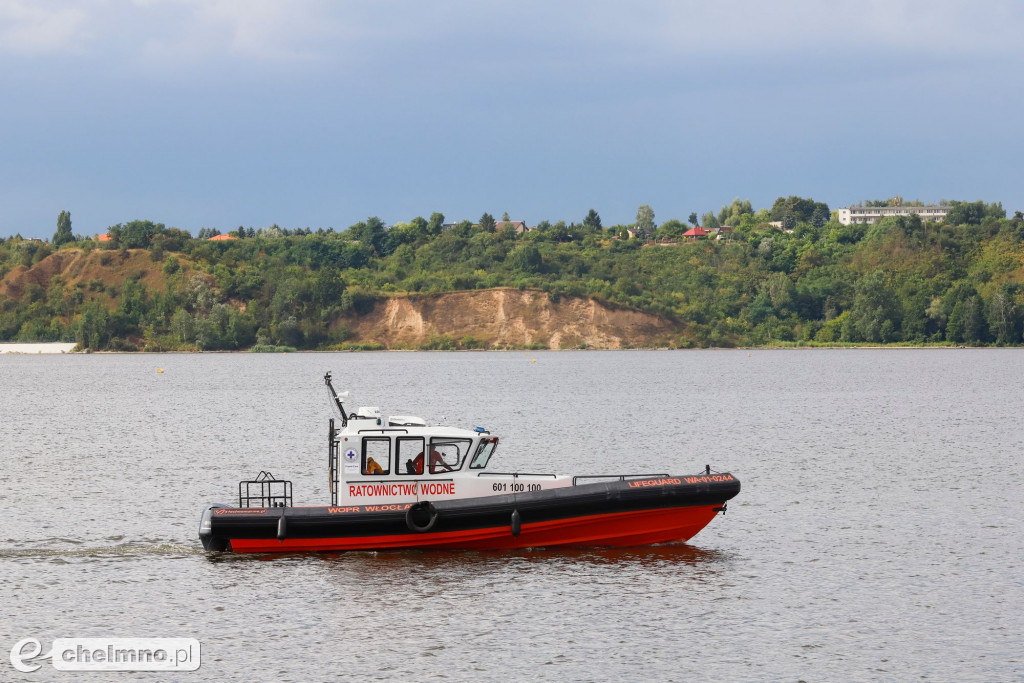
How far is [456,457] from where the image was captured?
29922 millimetres

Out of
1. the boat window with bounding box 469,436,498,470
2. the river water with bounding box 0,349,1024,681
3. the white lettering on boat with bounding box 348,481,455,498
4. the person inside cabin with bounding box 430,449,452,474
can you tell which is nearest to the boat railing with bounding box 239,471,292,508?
the river water with bounding box 0,349,1024,681

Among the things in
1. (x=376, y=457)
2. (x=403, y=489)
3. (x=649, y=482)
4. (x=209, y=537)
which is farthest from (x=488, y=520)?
(x=209, y=537)

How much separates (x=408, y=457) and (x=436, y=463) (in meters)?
0.67

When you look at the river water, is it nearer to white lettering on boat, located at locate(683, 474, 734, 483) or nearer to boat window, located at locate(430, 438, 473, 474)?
boat window, located at locate(430, 438, 473, 474)

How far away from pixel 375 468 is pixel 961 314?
185 meters

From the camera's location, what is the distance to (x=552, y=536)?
30.3 meters

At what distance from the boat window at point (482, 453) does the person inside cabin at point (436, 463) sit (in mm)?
633

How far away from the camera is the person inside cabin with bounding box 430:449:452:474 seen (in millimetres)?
29812

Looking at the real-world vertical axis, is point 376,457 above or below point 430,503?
above

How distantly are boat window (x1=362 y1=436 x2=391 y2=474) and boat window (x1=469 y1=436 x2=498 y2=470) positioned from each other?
1.96 meters

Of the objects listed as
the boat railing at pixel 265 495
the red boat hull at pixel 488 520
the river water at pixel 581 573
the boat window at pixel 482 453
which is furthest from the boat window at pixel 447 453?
the boat railing at pixel 265 495

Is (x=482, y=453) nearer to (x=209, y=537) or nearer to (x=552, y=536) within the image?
(x=552, y=536)

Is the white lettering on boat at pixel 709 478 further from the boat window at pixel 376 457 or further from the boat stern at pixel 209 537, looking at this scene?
the boat stern at pixel 209 537

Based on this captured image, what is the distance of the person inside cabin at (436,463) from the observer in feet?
97.8
